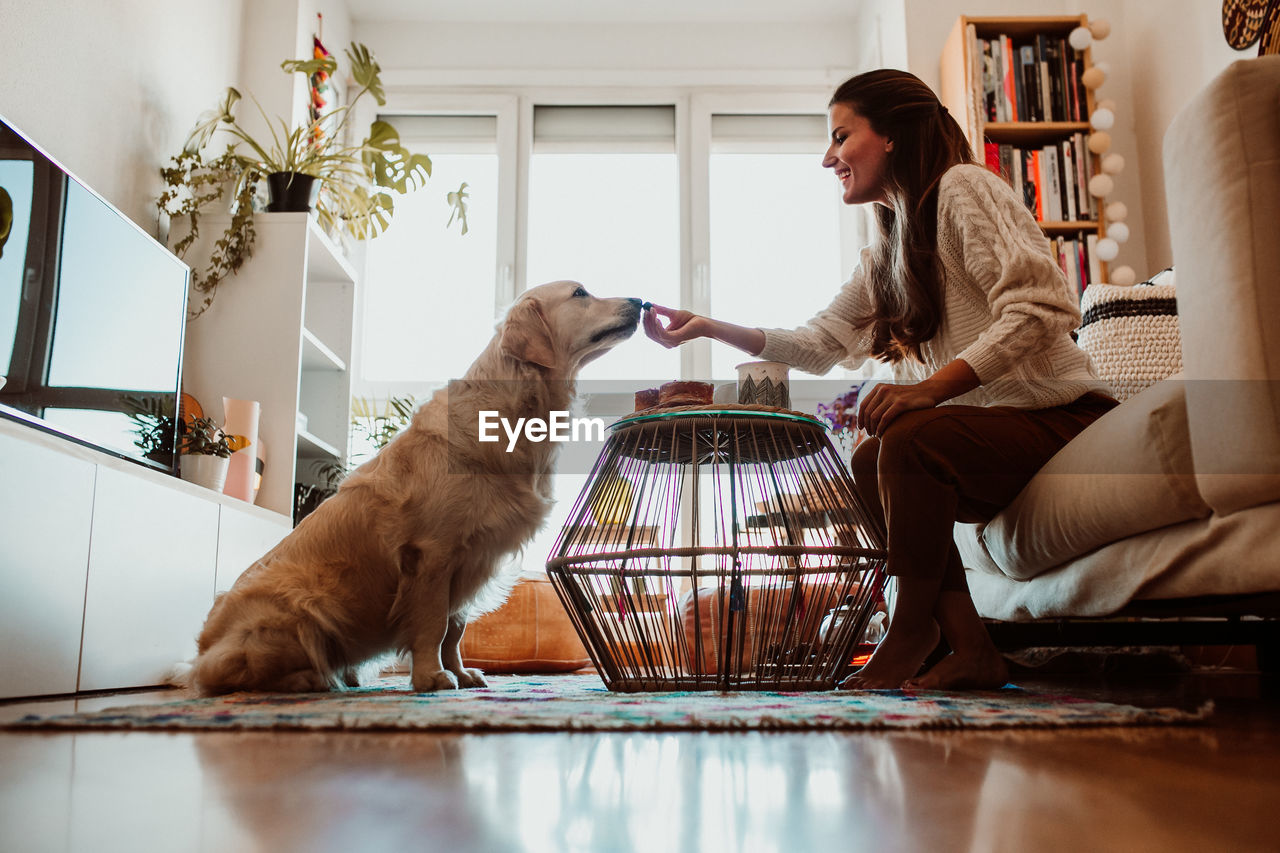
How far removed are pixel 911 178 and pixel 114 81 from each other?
247cm

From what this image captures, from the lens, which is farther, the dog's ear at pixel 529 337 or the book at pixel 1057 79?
the book at pixel 1057 79

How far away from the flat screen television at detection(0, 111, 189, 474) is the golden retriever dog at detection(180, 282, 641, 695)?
25.5 inches

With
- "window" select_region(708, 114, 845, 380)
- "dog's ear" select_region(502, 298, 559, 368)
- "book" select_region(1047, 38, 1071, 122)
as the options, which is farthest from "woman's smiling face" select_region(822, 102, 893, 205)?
"window" select_region(708, 114, 845, 380)

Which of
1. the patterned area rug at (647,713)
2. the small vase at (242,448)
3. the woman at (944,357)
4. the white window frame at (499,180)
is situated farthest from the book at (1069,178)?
the small vase at (242,448)

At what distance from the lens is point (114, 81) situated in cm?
298

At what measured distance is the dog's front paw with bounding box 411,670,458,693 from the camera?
5.49 ft

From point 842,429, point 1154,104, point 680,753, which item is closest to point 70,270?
point 680,753

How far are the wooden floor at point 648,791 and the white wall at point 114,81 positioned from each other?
Result: 2092 millimetres

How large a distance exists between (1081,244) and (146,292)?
10.9ft

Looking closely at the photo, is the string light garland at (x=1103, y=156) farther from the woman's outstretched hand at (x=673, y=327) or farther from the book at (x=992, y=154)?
the woman's outstretched hand at (x=673, y=327)

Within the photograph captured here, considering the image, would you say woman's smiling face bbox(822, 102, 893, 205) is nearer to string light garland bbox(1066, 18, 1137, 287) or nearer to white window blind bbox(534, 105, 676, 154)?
string light garland bbox(1066, 18, 1137, 287)

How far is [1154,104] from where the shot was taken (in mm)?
3959

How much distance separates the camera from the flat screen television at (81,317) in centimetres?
192

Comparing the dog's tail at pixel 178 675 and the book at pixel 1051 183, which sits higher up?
the book at pixel 1051 183
